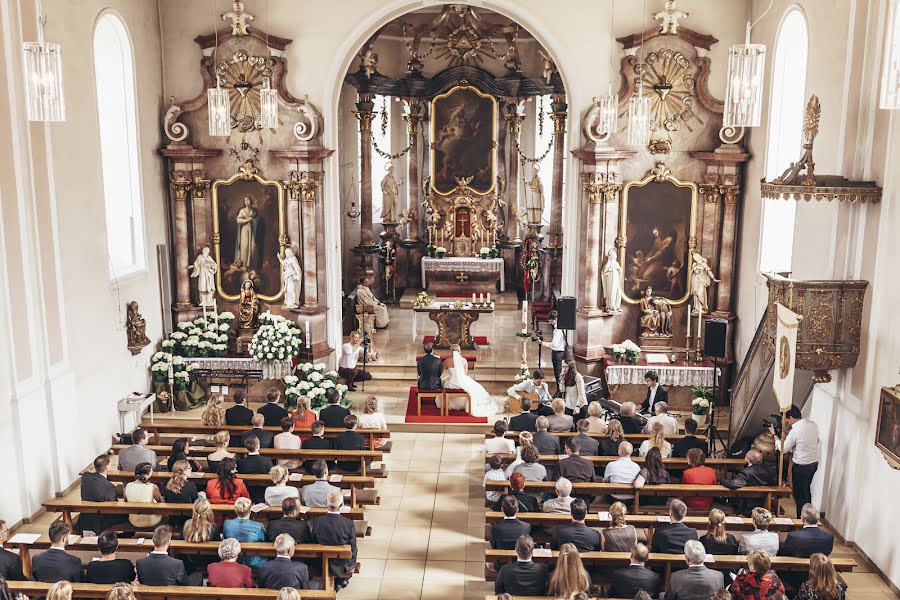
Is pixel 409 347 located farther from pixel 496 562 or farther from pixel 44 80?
pixel 44 80

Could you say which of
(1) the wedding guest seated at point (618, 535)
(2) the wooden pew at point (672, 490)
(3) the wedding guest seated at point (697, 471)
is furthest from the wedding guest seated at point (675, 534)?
(3) the wedding guest seated at point (697, 471)

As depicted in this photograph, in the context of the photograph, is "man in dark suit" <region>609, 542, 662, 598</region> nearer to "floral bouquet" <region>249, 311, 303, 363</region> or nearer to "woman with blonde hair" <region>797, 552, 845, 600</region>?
"woman with blonde hair" <region>797, 552, 845, 600</region>

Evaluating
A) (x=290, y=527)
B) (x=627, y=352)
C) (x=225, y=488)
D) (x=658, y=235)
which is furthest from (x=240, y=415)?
(x=658, y=235)

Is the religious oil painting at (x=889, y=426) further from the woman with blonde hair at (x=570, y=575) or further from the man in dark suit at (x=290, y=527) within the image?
the man in dark suit at (x=290, y=527)

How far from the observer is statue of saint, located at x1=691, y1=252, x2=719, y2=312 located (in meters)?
16.5

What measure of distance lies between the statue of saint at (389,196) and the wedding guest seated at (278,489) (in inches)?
574

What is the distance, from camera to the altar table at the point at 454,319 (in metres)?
18.1

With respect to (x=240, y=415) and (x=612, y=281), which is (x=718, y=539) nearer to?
(x=240, y=415)

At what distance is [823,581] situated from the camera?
7469 mm

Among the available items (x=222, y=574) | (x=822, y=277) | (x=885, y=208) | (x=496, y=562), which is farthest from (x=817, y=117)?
(x=222, y=574)

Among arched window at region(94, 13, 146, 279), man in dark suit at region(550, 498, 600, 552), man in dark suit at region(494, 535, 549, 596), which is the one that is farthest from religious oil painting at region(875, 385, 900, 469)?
arched window at region(94, 13, 146, 279)

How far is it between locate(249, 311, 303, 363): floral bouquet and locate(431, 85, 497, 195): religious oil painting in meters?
9.16

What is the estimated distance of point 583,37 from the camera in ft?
53.6

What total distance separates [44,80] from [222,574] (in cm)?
512
